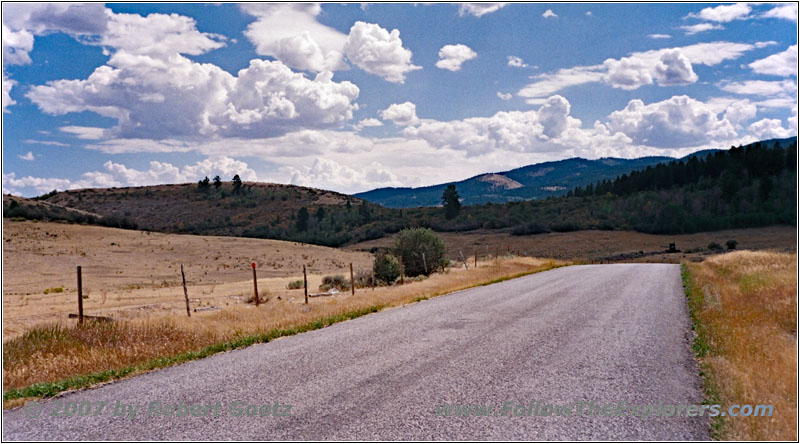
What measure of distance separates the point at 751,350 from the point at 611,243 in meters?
73.1

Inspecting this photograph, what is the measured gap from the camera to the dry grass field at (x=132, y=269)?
23500mm

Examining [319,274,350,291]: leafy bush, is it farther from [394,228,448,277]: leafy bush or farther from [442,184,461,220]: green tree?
[442,184,461,220]: green tree

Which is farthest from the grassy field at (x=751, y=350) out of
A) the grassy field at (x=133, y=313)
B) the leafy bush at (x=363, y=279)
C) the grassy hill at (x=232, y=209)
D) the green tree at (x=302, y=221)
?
the green tree at (x=302, y=221)

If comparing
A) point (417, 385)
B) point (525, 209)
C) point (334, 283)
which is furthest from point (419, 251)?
point (525, 209)

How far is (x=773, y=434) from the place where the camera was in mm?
6672

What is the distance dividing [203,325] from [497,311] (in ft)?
26.1

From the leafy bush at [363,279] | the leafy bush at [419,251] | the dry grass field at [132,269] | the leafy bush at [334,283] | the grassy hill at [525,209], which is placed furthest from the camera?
the grassy hill at [525,209]

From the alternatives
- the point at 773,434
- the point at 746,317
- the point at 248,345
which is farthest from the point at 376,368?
the point at 746,317

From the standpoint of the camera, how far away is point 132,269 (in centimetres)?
4534

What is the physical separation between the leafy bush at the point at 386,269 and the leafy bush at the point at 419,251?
1.88 meters

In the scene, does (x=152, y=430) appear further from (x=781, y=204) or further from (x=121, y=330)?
(x=781, y=204)

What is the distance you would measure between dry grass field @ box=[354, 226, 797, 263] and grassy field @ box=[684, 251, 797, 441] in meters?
42.8

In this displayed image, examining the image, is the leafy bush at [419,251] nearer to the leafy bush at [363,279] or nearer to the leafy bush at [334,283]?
the leafy bush at [363,279]

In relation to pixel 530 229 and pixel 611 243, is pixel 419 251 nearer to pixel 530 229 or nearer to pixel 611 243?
pixel 611 243
